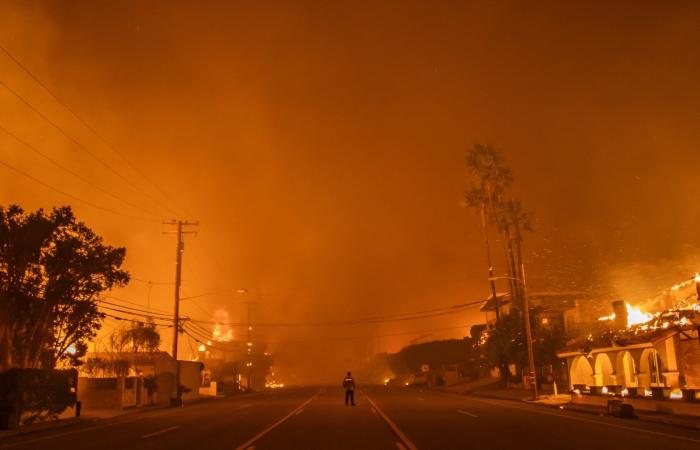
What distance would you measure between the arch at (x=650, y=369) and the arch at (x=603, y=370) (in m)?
3.83

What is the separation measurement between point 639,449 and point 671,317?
19843 mm

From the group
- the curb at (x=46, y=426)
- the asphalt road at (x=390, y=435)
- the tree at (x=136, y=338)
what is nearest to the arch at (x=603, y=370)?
the asphalt road at (x=390, y=435)

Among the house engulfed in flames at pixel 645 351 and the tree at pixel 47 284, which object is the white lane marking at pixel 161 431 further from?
the house engulfed in flames at pixel 645 351

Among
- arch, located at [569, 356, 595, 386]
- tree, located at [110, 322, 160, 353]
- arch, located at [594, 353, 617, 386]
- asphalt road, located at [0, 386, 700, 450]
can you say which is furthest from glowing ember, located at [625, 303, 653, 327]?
tree, located at [110, 322, 160, 353]

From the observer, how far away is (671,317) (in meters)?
31.3

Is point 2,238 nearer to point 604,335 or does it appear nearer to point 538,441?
point 538,441

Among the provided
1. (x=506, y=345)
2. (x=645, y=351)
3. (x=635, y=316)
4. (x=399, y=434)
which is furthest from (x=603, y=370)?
(x=399, y=434)

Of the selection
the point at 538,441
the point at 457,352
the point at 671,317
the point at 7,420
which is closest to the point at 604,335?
the point at 671,317

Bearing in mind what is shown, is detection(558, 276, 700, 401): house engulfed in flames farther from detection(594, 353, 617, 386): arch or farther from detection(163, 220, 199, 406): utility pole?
detection(163, 220, 199, 406): utility pole

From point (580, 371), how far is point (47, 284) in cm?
3357

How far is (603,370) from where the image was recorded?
129ft

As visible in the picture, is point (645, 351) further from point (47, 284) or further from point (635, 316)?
point (47, 284)

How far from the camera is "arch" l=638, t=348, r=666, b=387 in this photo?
32.6 m

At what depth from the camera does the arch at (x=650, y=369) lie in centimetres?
3259
